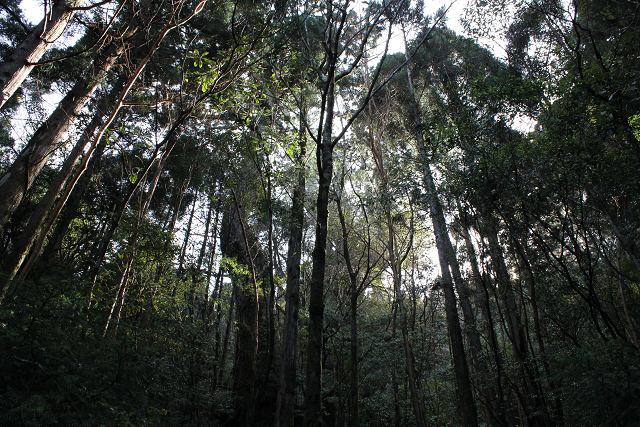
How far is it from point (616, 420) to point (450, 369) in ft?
20.5

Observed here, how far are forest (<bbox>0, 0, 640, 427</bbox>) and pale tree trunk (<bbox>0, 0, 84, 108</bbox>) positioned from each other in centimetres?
3

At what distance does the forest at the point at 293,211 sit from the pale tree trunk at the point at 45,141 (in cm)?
3

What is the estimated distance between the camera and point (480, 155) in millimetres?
5746

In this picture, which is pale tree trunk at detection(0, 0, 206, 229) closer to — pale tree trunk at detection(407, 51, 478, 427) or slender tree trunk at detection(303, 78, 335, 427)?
slender tree trunk at detection(303, 78, 335, 427)

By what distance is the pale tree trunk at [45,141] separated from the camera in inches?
155

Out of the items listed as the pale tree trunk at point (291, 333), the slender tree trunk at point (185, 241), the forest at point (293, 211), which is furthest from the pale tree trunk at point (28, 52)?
the slender tree trunk at point (185, 241)

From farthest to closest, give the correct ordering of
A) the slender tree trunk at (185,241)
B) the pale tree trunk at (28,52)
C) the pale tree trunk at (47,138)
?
the slender tree trunk at (185,241)
the pale tree trunk at (47,138)
the pale tree trunk at (28,52)

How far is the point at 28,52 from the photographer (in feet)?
12.5

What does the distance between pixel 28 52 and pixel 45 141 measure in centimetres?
114

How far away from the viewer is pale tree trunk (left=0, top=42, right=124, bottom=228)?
12.9 feet

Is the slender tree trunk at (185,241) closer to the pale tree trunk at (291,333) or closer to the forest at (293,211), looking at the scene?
the forest at (293,211)

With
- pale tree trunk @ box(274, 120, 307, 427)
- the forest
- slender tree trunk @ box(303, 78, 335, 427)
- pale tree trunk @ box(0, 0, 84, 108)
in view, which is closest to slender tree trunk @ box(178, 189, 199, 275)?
the forest

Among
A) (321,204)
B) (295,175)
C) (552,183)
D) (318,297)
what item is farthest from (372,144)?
(318,297)

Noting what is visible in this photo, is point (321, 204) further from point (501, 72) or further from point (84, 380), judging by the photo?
point (501, 72)
